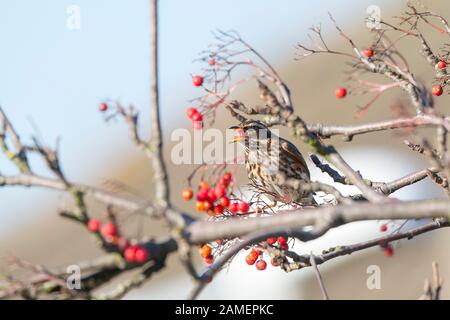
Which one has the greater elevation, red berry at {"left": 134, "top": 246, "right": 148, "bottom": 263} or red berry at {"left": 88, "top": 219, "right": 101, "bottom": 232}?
red berry at {"left": 88, "top": 219, "right": 101, "bottom": 232}

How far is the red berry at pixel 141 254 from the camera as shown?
104 inches

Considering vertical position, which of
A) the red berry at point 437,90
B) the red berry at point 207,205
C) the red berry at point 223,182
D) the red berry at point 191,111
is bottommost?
the red berry at point 223,182

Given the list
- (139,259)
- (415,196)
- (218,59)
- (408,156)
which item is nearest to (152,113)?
(139,259)

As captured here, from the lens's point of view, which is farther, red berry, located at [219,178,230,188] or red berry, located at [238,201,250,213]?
red berry, located at [238,201,250,213]

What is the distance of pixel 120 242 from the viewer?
264cm

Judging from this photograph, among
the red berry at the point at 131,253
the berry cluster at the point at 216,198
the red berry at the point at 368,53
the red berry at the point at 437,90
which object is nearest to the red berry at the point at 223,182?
the berry cluster at the point at 216,198

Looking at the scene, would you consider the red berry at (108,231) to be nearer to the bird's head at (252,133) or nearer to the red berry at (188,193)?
the red berry at (188,193)

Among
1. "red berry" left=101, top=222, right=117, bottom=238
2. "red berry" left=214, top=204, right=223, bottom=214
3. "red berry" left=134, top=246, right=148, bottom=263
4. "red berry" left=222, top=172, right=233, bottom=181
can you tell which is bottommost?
"red berry" left=214, top=204, right=223, bottom=214

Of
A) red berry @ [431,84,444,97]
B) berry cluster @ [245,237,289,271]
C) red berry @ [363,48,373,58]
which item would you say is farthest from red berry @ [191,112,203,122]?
red berry @ [431,84,444,97]

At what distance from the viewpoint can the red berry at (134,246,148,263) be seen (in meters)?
2.64

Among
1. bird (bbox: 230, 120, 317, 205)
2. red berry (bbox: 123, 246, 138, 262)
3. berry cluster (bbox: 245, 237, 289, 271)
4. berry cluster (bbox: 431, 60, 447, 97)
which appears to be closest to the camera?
red berry (bbox: 123, 246, 138, 262)

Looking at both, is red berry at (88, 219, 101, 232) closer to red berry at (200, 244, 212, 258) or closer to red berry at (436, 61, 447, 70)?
red berry at (200, 244, 212, 258)

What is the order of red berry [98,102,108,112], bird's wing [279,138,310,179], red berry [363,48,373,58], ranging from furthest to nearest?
bird's wing [279,138,310,179] → red berry [363,48,373,58] → red berry [98,102,108,112]
